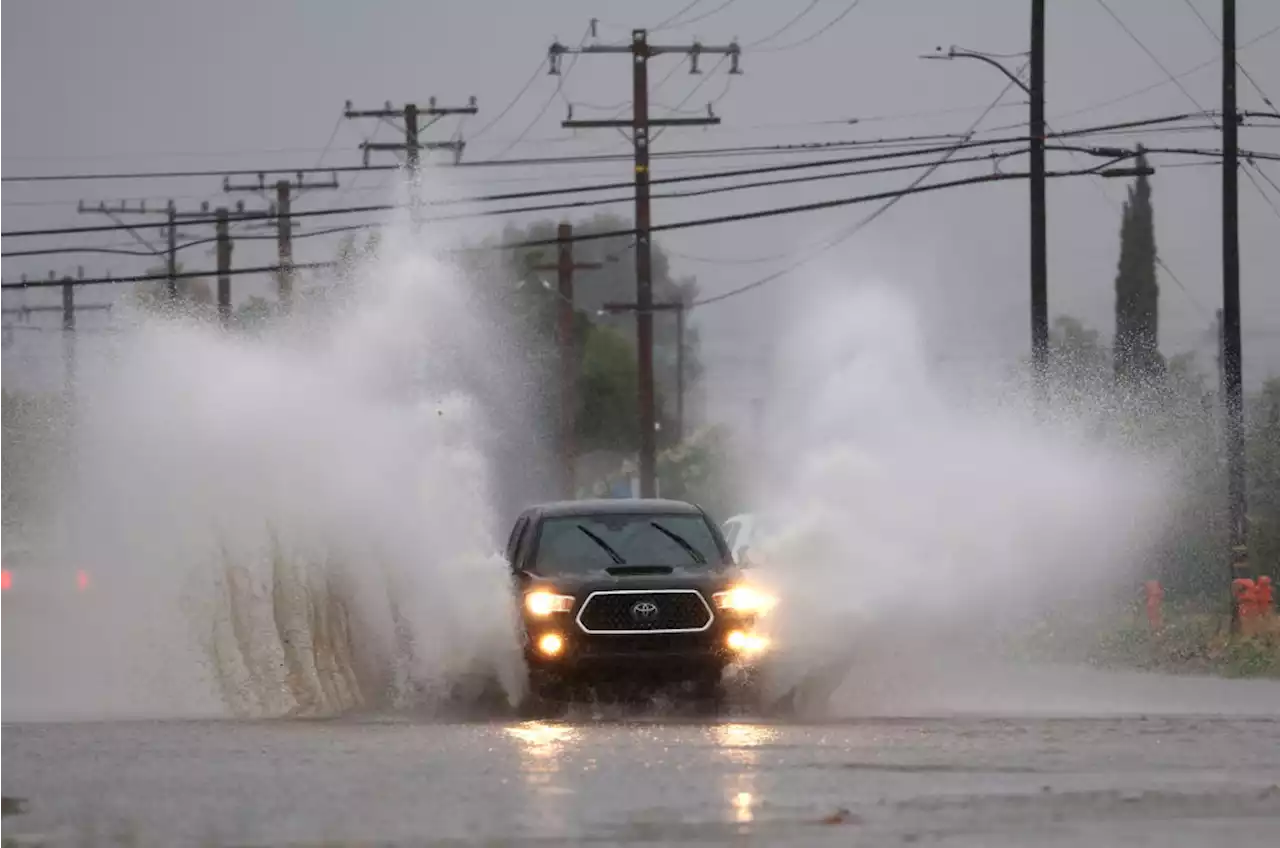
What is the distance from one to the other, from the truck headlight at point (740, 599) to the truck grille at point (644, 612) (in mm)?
125

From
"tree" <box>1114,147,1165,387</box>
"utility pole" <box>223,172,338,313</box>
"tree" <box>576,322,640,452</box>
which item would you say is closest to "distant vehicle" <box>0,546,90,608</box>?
"utility pole" <box>223,172,338,313</box>

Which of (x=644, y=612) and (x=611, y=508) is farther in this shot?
(x=611, y=508)

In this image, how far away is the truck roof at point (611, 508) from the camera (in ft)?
65.3

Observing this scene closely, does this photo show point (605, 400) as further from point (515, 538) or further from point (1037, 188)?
point (515, 538)

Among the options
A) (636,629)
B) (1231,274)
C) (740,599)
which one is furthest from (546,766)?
(1231,274)

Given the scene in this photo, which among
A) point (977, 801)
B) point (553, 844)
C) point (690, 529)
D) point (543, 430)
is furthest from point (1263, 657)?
point (543, 430)

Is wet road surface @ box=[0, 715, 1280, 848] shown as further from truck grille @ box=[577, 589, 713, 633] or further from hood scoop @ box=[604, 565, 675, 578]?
hood scoop @ box=[604, 565, 675, 578]

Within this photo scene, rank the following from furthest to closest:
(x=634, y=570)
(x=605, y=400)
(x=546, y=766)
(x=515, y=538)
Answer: (x=605, y=400) → (x=515, y=538) → (x=634, y=570) → (x=546, y=766)

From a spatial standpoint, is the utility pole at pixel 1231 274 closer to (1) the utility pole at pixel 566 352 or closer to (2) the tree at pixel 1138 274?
(1) the utility pole at pixel 566 352

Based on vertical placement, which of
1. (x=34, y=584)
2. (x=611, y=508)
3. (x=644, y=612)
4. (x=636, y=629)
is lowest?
(x=34, y=584)

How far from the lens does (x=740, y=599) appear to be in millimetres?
18578

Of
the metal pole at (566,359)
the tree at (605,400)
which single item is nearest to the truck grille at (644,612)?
the metal pole at (566,359)

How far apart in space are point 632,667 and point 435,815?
639cm

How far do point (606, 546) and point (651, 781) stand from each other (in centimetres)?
621
